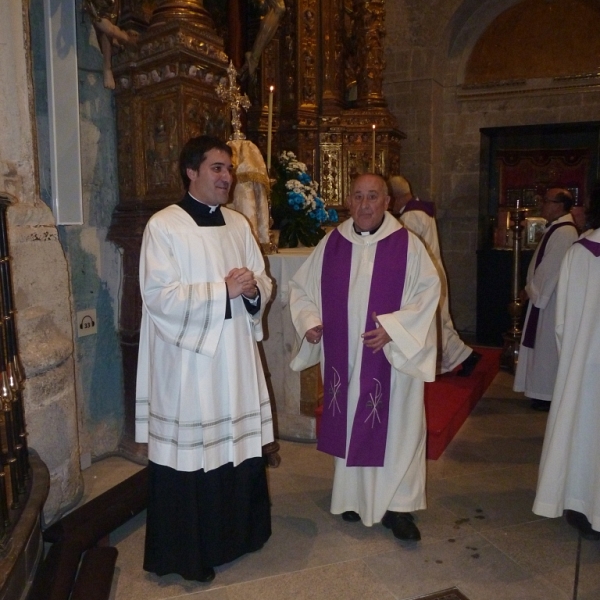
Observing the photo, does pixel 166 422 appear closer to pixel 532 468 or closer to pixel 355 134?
pixel 532 468

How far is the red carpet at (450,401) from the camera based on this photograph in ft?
14.6

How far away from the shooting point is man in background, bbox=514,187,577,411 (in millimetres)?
5410

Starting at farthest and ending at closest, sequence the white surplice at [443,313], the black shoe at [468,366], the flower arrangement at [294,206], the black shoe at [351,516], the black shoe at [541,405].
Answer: the black shoe at [468,366], the white surplice at [443,313], the black shoe at [541,405], the flower arrangement at [294,206], the black shoe at [351,516]

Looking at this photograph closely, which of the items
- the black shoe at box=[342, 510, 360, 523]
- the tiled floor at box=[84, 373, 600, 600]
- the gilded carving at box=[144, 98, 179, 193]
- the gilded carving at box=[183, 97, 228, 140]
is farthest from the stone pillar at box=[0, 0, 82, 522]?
the black shoe at box=[342, 510, 360, 523]

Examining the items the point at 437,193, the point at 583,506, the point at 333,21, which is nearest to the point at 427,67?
the point at 437,193

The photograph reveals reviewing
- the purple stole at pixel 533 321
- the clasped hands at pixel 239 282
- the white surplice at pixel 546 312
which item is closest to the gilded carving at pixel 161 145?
the clasped hands at pixel 239 282

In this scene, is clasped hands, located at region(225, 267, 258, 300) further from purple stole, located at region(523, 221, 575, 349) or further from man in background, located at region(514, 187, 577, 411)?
purple stole, located at region(523, 221, 575, 349)

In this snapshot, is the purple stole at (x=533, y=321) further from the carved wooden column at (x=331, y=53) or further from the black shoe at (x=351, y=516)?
the black shoe at (x=351, y=516)

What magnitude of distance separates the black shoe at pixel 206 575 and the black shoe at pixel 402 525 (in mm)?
996

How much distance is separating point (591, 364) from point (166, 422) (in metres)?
2.16

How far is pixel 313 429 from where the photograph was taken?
4.74m

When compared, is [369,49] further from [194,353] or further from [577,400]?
[194,353]

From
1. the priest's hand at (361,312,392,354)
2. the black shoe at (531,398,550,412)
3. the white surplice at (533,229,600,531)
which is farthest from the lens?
the black shoe at (531,398,550,412)

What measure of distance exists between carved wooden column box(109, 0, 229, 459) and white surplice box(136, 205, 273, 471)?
4.24ft
